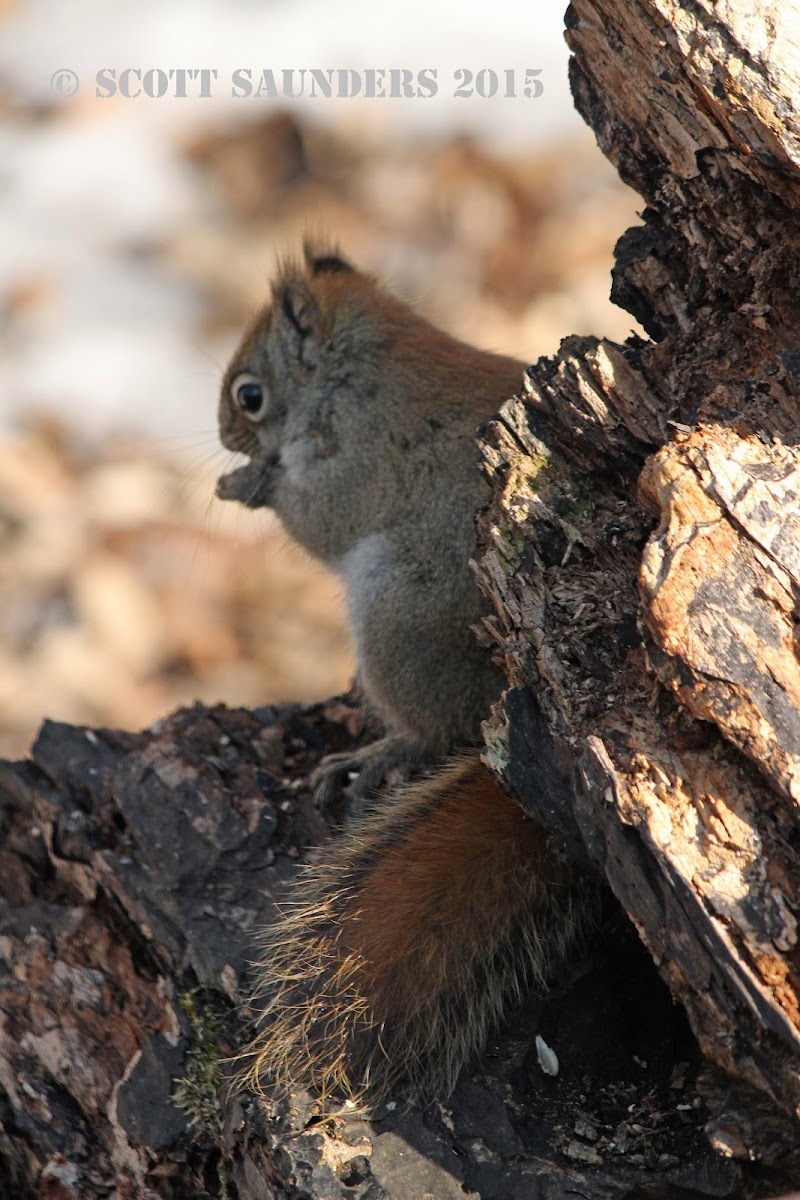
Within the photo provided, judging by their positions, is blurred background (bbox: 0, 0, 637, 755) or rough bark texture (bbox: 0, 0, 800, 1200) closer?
rough bark texture (bbox: 0, 0, 800, 1200)

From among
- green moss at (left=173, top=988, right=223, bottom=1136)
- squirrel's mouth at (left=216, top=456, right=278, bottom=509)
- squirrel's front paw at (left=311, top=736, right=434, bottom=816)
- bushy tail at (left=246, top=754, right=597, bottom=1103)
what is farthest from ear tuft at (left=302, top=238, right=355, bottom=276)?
green moss at (left=173, top=988, right=223, bottom=1136)

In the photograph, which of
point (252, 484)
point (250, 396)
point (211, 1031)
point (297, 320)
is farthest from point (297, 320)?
point (211, 1031)

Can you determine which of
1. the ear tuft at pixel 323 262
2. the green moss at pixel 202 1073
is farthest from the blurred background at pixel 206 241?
the green moss at pixel 202 1073

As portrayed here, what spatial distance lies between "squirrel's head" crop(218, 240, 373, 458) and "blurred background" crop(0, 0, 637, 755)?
0.98 m

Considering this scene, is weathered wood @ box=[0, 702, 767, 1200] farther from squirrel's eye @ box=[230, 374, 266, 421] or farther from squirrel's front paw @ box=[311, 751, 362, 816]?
squirrel's eye @ box=[230, 374, 266, 421]

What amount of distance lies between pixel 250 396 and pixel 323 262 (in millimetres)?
381

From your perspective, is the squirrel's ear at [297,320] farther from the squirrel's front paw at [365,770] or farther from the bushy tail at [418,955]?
the bushy tail at [418,955]

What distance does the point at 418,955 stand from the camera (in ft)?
5.81

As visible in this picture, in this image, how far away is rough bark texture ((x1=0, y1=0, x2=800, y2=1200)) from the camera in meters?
1.43

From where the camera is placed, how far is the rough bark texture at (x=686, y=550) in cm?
140

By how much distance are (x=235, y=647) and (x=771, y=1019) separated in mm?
2739

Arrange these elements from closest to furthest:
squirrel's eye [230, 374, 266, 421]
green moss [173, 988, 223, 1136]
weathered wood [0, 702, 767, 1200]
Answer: weathered wood [0, 702, 767, 1200], green moss [173, 988, 223, 1136], squirrel's eye [230, 374, 266, 421]

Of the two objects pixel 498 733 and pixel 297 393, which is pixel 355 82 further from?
pixel 498 733

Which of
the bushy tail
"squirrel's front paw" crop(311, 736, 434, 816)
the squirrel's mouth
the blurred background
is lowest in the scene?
the bushy tail
